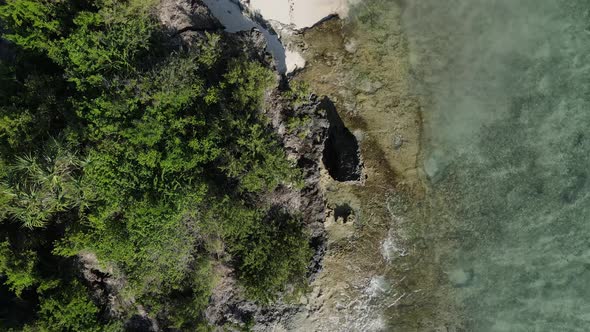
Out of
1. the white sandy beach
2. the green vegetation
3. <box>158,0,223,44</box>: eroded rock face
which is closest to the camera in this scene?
the green vegetation

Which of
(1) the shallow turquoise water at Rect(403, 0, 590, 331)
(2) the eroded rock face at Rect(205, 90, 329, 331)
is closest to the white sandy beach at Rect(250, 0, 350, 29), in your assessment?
(1) the shallow turquoise water at Rect(403, 0, 590, 331)

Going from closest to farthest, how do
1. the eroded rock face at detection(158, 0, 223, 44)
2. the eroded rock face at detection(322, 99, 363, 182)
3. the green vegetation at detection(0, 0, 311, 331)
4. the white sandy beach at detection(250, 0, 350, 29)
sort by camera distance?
the green vegetation at detection(0, 0, 311, 331)
the eroded rock face at detection(158, 0, 223, 44)
the white sandy beach at detection(250, 0, 350, 29)
the eroded rock face at detection(322, 99, 363, 182)

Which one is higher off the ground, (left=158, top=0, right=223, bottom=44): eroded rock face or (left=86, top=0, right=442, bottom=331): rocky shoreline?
(left=158, top=0, right=223, bottom=44): eroded rock face

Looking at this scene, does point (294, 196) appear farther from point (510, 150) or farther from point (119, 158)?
point (510, 150)

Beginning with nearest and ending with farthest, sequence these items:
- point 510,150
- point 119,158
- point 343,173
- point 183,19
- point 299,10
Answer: point 119,158 → point 183,19 → point 299,10 → point 343,173 → point 510,150

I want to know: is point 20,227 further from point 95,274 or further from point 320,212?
point 320,212

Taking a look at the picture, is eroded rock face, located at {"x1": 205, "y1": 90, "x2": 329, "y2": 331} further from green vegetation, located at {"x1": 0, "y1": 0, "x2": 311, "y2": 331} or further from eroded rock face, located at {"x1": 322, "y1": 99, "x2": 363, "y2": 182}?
green vegetation, located at {"x1": 0, "y1": 0, "x2": 311, "y2": 331}

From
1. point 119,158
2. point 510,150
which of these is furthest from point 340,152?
point 119,158
